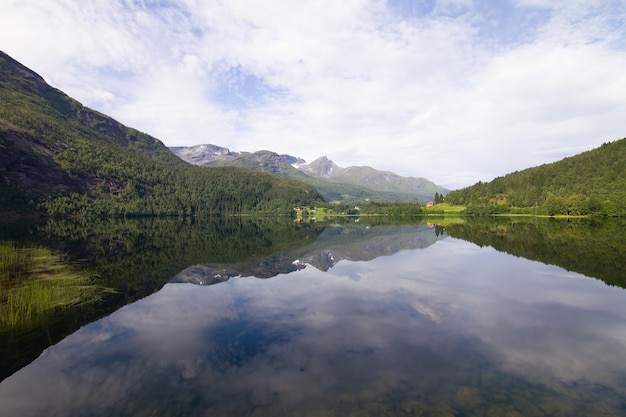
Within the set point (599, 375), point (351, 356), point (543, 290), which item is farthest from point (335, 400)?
point (543, 290)

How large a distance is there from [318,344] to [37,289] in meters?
21.6

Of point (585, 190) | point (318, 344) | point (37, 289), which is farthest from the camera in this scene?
point (585, 190)

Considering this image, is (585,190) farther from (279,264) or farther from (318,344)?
(318,344)

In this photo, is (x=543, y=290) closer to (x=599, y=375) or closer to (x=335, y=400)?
(x=599, y=375)

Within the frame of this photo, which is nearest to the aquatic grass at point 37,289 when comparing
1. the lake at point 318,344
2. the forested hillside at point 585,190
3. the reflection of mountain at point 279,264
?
the lake at point 318,344

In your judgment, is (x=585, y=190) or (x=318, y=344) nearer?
(x=318, y=344)

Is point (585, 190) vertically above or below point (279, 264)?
above

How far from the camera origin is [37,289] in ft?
77.4

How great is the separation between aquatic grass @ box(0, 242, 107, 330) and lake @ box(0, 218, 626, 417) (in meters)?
0.19

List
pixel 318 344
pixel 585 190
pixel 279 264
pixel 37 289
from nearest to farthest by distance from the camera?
pixel 318 344
pixel 37 289
pixel 279 264
pixel 585 190

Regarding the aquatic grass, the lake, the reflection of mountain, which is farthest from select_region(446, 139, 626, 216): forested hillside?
the aquatic grass

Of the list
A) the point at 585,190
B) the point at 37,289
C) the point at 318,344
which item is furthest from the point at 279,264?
the point at 585,190

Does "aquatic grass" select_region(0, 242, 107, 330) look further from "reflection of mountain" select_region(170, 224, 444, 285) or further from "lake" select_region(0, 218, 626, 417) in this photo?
"reflection of mountain" select_region(170, 224, 444, 285)

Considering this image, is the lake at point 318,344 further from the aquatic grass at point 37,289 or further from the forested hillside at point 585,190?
the forested hillside at point 585,190
